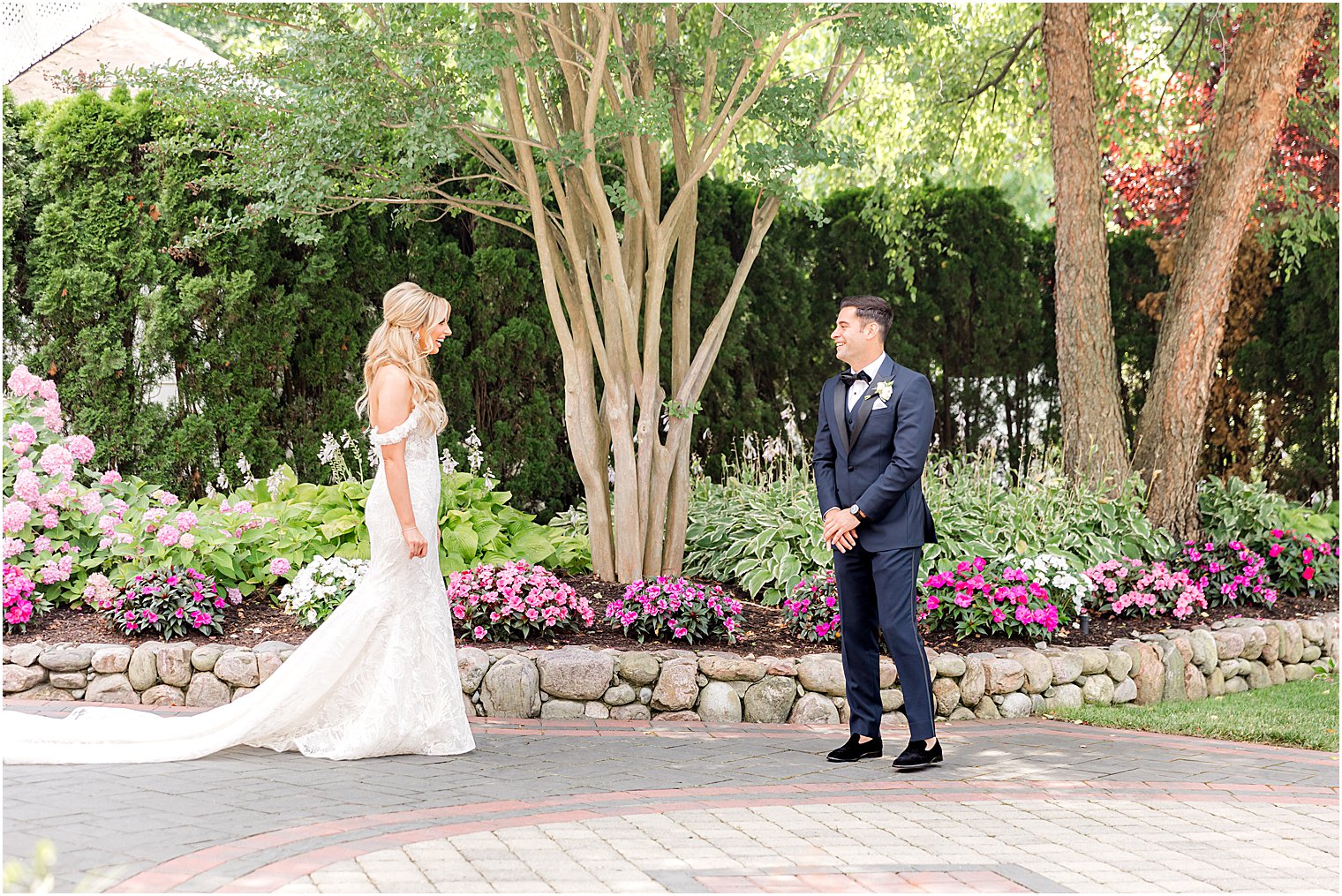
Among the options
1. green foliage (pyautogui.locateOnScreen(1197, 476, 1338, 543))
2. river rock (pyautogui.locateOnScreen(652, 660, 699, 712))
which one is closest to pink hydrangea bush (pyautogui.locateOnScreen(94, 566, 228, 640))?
river rock (pyautogui.locateOnScreen(652, 660, 699, 712))

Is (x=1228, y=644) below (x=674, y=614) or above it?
below

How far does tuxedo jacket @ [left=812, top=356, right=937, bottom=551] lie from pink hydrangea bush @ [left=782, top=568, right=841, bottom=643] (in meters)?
1.35

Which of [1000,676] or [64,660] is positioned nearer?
[64,660]

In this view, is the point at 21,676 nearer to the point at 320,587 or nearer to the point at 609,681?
the point at 320,587

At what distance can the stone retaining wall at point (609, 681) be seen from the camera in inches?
228

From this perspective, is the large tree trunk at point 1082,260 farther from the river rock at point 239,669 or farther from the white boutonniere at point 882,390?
the river rock at point 239,669

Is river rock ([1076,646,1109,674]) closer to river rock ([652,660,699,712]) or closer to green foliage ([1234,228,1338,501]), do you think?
river rock ([652,660,699,712])

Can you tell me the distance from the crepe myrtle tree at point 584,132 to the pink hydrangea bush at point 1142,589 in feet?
8.24

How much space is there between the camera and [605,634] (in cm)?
632

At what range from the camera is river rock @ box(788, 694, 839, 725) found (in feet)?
19.3

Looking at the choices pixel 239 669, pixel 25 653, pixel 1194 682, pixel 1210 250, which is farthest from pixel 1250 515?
pixel 25 653

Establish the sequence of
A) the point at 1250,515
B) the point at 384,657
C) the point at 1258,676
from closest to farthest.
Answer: the point at 384,657 → the point at 1258,676 → the point at 1250,515

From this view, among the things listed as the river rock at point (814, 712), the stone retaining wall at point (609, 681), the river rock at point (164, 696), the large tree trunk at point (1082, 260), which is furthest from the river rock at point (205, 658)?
the large tree trunk at point (1082, 260)

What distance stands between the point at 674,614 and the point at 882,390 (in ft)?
6.15
